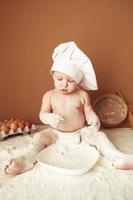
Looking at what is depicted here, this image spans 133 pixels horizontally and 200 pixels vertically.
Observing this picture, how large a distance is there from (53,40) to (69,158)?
2.09 feet

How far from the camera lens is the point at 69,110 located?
1.24 metres

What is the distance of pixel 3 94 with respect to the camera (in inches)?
58.9

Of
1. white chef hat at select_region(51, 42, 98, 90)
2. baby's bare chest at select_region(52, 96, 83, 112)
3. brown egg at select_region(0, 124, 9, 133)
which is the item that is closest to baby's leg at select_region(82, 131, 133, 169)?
baby's bare chest at select_region(52, 96, 83, 112)

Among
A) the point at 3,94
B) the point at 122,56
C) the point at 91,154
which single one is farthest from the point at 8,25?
the point at 91,154

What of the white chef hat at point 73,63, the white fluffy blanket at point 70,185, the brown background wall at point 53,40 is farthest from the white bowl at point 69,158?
the brown background wall at point 53,40

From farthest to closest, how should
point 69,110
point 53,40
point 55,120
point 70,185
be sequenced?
point 53,40 < point 69,110 < point 55,120 < point 70,185

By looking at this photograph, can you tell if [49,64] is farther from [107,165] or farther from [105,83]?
[107,165]

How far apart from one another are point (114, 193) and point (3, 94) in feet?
2.83

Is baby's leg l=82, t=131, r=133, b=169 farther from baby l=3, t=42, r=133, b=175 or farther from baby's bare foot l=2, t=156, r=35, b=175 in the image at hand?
baby's bare foot l=2, t=156, r=35, b=175

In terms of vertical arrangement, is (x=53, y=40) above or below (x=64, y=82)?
above

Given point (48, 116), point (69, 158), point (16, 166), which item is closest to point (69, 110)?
point (48, 116)

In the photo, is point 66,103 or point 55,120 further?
point 66,103

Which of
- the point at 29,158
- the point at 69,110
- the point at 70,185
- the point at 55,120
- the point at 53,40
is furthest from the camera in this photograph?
the point at 53,40

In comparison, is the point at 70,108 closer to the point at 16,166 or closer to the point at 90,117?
the point at 90,117
